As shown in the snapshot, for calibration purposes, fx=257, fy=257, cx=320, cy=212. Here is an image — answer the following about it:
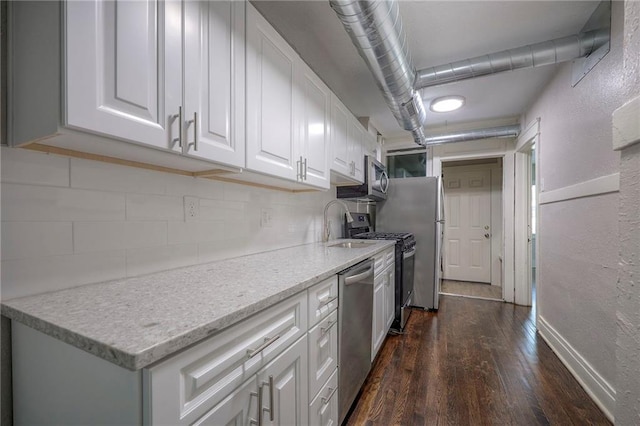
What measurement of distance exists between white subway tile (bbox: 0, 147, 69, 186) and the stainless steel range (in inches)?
95.7

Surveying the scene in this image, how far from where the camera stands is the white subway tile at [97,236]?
888 millimetres

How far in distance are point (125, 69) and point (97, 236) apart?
0.59 m

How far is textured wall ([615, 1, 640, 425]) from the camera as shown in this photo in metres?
0.68

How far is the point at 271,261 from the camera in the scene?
1457 millimetres

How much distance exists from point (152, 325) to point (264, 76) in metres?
1.20

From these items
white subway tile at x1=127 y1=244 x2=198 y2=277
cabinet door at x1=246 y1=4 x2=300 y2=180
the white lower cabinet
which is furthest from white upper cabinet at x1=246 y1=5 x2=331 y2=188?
the white lower cabinet

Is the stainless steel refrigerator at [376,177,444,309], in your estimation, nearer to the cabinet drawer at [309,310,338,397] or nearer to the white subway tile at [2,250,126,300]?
the cabinet drawer at [309,310,338,397]

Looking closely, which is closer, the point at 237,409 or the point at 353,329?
the point at 237,409

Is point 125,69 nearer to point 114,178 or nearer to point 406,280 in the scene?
point 114,178

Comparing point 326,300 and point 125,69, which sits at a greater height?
point 125,69

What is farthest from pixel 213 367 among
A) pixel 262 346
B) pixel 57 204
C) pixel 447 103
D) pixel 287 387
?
pixel 447 103

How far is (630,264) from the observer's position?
709mm

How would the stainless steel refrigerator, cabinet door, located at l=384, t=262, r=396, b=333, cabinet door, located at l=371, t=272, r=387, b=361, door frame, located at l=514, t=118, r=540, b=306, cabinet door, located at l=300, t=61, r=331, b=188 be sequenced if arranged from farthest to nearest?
1. door frame, located at l=514, t=118, r=540, b=306
2. the stainless steel refrigerator
3. cabinet door, located at l=384, t=262, r=396, b=333
4. cabinet door, located at l=371, t=272, r=387, b=361
5. cabinet door, located at l=300, t=61, r=331, b=188

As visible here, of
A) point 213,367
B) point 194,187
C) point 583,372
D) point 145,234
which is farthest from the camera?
point 583,372
